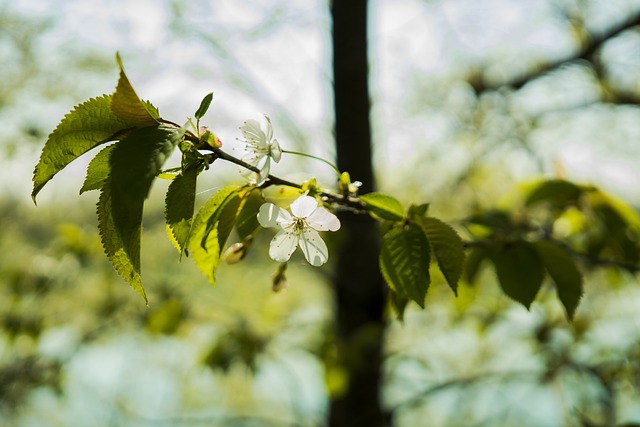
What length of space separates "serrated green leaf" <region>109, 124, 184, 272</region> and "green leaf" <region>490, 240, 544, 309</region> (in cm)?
47

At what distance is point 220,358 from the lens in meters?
1.54

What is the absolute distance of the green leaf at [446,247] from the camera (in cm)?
60

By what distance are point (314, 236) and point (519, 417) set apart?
5.54 metres

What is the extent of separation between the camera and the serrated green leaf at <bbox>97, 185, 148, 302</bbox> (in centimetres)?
49

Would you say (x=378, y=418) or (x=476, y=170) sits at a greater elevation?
(x=476, y=170)

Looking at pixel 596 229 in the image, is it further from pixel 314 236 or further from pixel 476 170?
pixel 476 170

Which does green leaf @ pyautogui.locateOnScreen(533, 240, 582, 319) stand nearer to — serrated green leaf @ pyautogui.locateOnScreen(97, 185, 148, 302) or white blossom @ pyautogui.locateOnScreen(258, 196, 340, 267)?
white blossom @ pyautogui.locateOnScreen(258, 196, 340, 267)

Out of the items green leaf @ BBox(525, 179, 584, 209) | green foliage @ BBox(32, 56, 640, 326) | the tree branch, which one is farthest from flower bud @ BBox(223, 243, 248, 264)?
the tree branch

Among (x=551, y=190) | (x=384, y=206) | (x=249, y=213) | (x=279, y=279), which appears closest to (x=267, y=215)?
(x=249, y=213)


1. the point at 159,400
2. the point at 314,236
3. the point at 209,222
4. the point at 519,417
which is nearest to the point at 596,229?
the point at 314,236

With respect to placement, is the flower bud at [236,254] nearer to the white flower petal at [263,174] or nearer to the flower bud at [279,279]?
the flower bud at [279,279]

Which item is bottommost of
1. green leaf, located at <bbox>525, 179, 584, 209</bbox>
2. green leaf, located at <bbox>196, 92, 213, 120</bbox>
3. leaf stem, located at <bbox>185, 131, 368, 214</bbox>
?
leaf stem, located at <bbox>185, 131, 368, 214</bbox>

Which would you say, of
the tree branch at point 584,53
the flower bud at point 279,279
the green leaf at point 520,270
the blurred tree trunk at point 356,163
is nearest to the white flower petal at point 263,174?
the flower bud at point 279,279

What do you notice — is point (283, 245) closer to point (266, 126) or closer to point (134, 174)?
point (266, 126)
